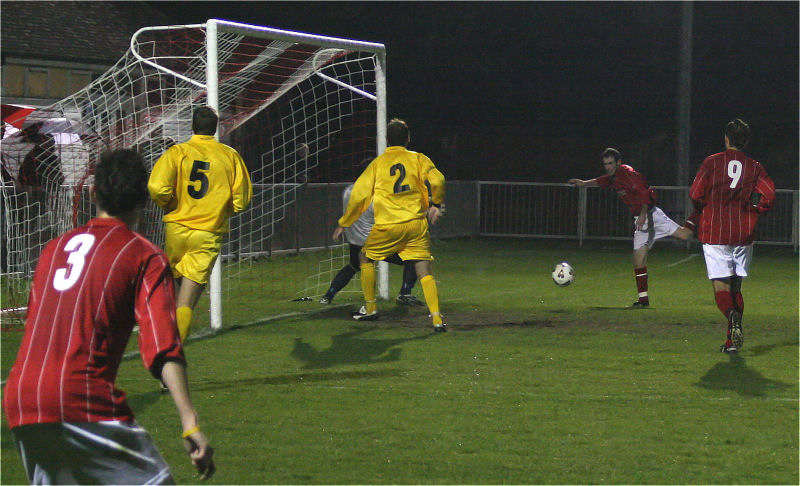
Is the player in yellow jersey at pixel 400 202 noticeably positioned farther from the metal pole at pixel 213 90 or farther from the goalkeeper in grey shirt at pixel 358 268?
the goalkeeper in grey shirt at pixel 358 268

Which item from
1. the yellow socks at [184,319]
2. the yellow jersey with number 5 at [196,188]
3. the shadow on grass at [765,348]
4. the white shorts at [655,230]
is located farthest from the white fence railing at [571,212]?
the yellow socks at [184,319]

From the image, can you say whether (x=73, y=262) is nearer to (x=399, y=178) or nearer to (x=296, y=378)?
(x=296, y=378)

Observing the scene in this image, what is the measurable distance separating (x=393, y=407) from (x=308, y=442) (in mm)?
1036

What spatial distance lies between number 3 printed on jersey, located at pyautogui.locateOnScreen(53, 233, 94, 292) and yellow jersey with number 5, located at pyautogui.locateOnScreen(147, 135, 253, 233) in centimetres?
423

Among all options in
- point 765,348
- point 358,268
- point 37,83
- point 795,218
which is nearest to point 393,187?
point 358,268

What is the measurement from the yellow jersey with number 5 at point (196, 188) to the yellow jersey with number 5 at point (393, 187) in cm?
252

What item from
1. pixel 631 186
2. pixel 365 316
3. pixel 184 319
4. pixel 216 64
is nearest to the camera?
pixel 184 319

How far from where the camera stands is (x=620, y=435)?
6488 millimetres

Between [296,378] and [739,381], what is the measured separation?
3233 mm

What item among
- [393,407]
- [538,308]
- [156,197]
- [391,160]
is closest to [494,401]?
[393,407]

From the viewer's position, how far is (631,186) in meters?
12.6

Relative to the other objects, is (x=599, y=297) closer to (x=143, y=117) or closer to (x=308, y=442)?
(x=143, y=117)

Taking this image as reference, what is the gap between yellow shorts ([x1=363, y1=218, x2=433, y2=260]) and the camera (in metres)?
10.4

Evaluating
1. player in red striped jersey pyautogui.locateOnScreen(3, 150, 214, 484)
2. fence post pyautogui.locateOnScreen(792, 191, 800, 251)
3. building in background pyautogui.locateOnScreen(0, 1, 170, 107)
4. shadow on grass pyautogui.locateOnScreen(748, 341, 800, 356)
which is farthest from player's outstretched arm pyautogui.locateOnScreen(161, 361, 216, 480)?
building in background pyautogui.locateOnScreen(0, 1, 170, 107)
